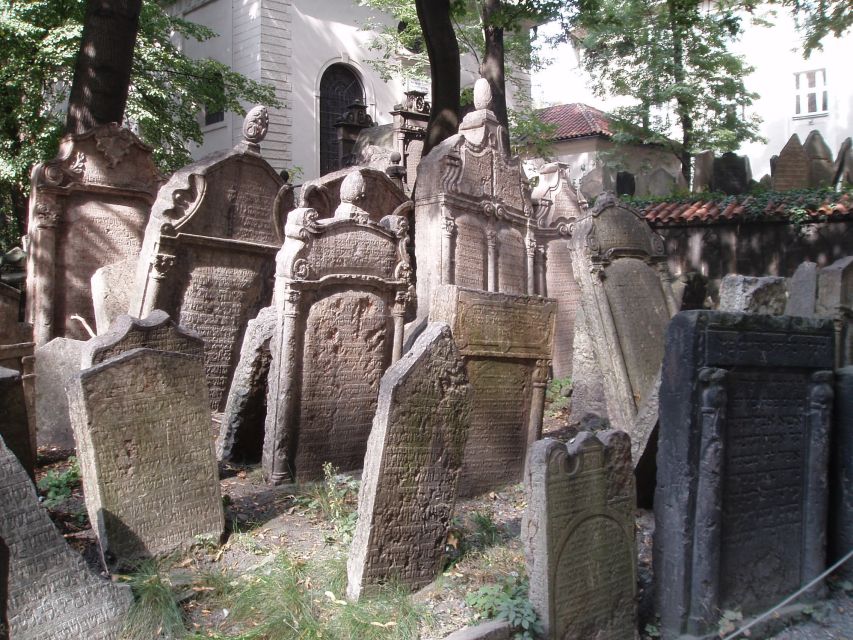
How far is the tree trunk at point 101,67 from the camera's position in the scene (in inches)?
345

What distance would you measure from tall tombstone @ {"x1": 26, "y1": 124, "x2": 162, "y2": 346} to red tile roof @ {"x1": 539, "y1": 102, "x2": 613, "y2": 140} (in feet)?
69.3

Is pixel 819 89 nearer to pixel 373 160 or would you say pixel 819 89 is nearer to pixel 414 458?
pixel 373 160

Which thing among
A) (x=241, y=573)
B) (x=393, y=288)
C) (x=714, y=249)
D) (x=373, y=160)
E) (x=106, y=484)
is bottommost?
(x=241, y=573)

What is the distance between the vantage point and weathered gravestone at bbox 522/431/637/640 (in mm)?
3578

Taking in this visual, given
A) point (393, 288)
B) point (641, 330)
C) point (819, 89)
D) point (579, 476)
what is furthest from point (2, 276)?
point (819, 89)

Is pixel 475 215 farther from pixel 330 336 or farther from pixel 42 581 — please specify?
pixel 42 581

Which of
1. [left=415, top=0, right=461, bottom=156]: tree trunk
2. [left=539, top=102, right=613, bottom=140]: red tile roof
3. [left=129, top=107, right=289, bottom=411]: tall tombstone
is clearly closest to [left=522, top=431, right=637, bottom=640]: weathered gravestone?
[left=129, top=107, right=289, bottom=411]: tall tombstone

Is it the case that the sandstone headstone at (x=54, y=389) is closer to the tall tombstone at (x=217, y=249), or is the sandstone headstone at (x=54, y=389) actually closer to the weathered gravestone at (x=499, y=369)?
the tall tombstone at (x=217, y=249)

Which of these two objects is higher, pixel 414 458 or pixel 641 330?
pixel 641 330

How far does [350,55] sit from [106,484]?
22.8m

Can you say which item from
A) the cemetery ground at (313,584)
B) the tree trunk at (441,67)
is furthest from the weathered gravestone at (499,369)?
the tree trunk at (441,67)

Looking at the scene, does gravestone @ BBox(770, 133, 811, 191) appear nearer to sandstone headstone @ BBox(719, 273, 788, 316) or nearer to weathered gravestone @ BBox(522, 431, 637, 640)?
sandstone headstone @ BBox(719, 273, 788, 316)

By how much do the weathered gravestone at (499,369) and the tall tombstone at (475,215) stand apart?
2.11m

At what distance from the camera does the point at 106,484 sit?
4152 millimetres
